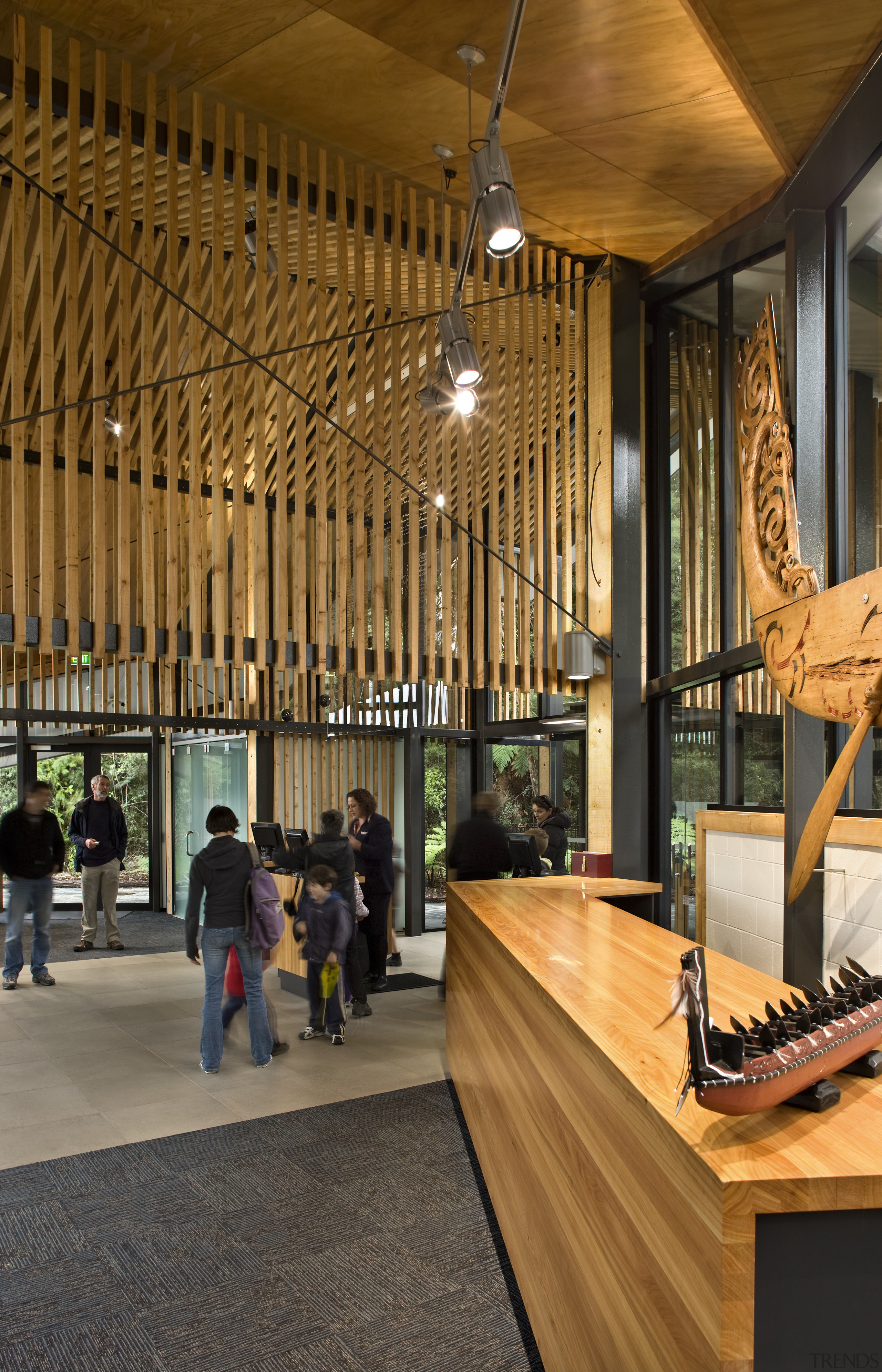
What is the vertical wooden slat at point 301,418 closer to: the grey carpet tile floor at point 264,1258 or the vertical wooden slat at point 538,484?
the vertical wooden slat at point 538,484

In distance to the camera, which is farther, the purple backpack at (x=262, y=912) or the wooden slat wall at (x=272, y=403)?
the purple backpack at (x=262, y=912)

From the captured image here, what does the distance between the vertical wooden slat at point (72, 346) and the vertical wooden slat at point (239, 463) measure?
855 mm

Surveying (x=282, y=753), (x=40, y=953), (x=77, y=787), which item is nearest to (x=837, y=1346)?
(x=40, y=953)

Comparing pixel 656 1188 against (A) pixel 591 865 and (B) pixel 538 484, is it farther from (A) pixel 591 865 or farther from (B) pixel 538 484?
(B) pixel 538 484

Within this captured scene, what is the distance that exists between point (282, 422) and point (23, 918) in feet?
15.4

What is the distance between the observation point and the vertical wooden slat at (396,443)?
19.6 ft

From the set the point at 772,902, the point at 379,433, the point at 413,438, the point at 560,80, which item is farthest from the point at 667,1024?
the point at 413,438

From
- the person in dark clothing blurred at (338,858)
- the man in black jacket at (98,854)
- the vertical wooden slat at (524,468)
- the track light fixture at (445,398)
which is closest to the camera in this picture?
the track light fixture at (445,398)

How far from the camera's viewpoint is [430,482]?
20.8 ft

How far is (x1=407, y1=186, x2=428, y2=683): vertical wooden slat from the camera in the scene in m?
6.04

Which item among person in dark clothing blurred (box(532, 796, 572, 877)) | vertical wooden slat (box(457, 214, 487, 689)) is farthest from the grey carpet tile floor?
person in dark clothing blurred (box(532, 796, 572, 877))

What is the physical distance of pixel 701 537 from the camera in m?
5.79

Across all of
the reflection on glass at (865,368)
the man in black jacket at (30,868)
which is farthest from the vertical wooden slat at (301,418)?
the man in black jacket at (30,868)

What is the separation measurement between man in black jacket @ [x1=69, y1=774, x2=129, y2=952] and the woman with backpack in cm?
444
